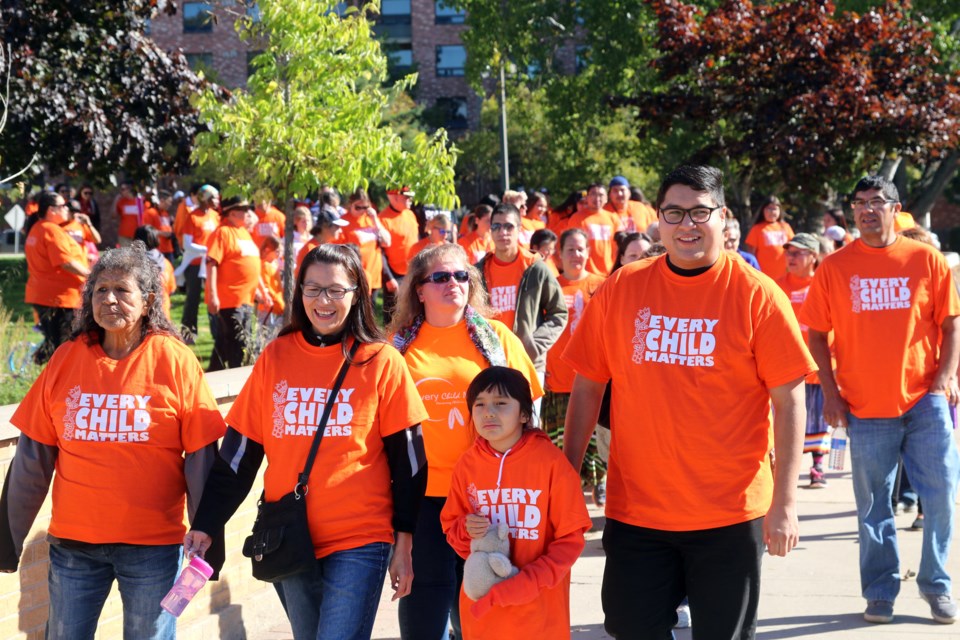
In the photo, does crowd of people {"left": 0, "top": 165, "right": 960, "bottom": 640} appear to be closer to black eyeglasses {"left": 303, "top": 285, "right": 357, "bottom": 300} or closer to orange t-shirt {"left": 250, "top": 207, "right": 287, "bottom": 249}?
black eyeglasses {"left": 303, "top": 285, "right": 357, "bottom": 300}

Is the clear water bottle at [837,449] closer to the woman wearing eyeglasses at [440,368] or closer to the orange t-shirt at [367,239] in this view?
the woman wearing eyeglasses at [440,368]

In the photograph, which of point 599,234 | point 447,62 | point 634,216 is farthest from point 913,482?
point 447,62

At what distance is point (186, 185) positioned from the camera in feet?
139

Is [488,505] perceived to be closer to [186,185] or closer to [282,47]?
[282,47]

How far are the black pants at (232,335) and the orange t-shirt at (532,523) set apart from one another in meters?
7.35

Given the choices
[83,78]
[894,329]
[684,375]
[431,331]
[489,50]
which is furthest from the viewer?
[489,50]

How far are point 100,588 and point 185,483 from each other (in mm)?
465

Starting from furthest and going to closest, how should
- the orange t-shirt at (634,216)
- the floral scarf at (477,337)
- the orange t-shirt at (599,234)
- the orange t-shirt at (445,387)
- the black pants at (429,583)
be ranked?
1. the orange t-shirt at (634,216)
2. the orange t-shirt at (599,234)
3. the floral scarf at (477,337)
4. the orange t-shirt at (445,387)
5. the black pants at (429,583)

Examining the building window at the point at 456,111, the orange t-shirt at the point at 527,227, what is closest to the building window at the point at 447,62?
the building window at the point at 456,111

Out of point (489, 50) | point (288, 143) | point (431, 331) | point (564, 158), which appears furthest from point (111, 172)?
point (564, 158)

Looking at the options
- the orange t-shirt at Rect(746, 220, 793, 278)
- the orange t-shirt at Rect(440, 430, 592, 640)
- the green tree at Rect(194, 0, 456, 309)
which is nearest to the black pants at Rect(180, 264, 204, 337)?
the green tree at Rect(194, 0, 456, 309)

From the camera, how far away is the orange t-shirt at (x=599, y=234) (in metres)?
12.9

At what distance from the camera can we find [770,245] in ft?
51.0

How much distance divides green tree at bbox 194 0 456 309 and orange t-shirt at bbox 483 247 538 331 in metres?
1.83
